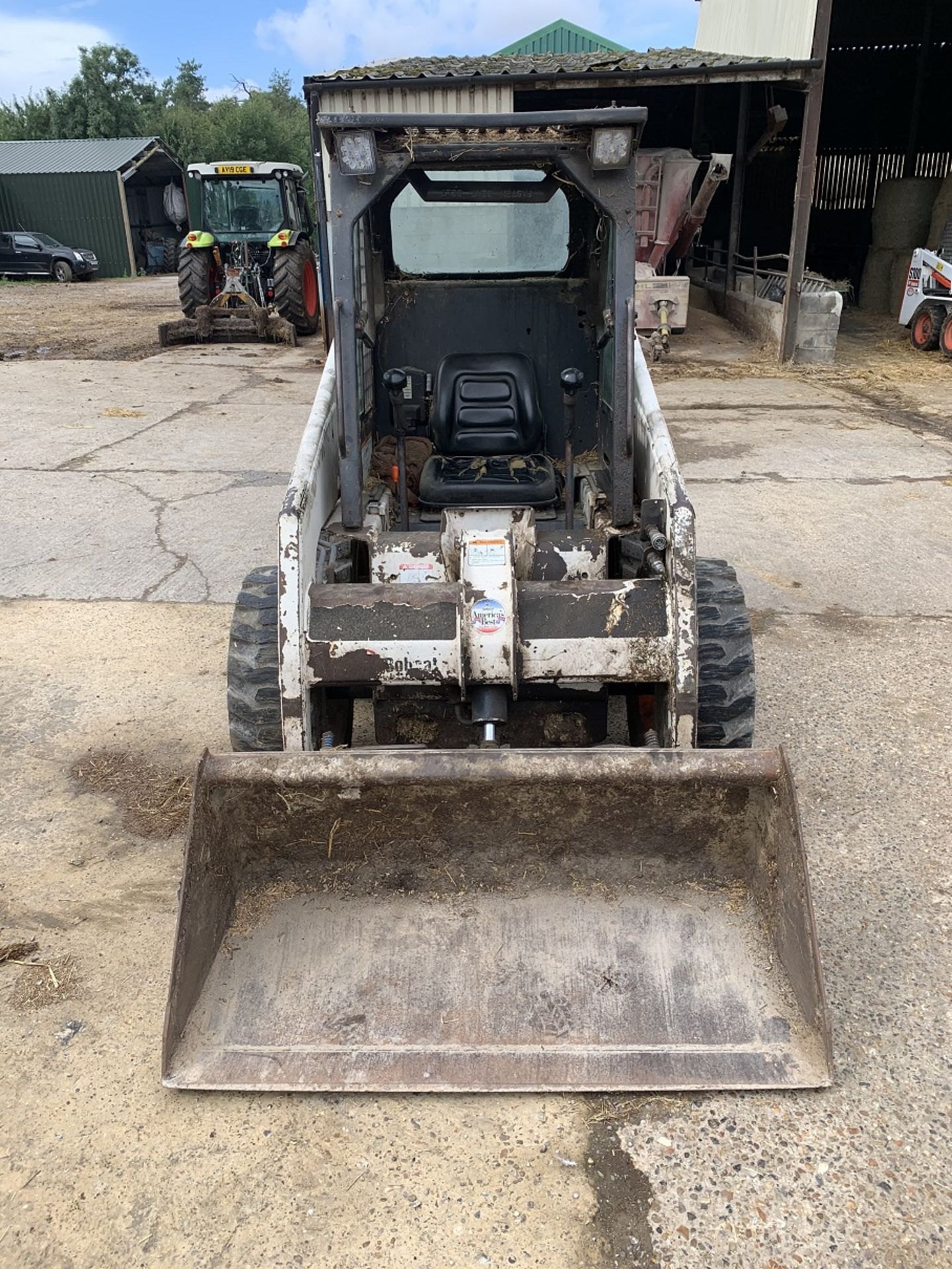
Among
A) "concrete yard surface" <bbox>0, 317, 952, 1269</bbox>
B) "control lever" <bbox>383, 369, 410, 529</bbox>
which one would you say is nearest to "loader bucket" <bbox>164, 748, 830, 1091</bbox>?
"concrete yard surface" <bbox>0, 317, 952, 1269</bbox>

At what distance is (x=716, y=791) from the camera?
2.64 meters

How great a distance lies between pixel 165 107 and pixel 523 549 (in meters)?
52.5

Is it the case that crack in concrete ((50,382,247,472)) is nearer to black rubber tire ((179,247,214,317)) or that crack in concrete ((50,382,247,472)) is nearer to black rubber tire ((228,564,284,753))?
black rubber tire ((179,247,214,317))

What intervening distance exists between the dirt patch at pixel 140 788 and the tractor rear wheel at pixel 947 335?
11.7 meters

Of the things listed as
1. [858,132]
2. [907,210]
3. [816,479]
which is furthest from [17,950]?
[858,132]

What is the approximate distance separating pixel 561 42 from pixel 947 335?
64.0 ft

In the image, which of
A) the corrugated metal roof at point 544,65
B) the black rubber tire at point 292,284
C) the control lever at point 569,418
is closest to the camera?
the control lever at point 569,418

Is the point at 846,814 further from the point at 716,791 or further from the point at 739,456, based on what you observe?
the point at 739,456

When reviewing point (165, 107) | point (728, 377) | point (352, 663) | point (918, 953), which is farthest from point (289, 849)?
point (165, 107)

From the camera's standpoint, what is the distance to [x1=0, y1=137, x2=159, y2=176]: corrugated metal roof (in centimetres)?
3022

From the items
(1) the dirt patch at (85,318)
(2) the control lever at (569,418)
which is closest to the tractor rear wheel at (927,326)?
(1) the dirt patch at (85,318)

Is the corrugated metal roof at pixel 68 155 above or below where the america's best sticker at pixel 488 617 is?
above

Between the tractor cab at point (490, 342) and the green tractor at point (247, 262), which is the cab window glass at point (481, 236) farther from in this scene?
the green tractor at point (247, 262)

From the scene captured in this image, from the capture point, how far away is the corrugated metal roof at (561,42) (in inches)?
1049
